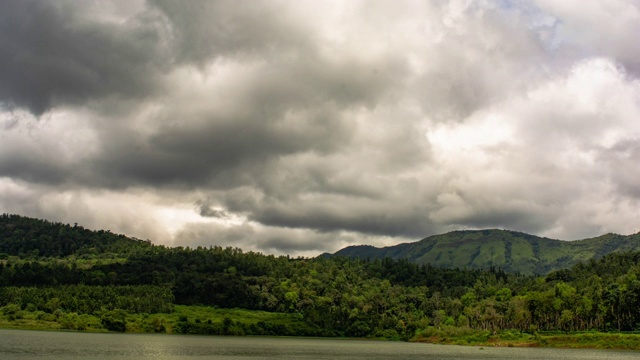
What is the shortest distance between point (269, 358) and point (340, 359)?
16481mm

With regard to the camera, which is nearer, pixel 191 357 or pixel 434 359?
pixel 191 357

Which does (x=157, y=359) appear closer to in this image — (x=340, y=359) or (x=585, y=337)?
(x=340, y=359)

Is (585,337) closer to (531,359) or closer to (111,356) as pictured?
(531,359)

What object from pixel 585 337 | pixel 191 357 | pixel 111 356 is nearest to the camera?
pixel 111 356

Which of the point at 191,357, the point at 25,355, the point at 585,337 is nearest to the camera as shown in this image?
the point at 25,355

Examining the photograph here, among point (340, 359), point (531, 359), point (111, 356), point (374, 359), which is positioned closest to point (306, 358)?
point (340, 359)

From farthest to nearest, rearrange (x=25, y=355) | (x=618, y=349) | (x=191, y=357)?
(x=618, y=349)
(x=191, y=357)
(x=25, y=355)

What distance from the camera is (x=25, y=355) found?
4026 inches

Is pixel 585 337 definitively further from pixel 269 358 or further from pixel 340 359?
pixel 269 358

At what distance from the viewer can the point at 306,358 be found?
129250 millimetres

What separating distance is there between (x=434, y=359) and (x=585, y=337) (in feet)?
271

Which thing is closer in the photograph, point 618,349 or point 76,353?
point 76,353

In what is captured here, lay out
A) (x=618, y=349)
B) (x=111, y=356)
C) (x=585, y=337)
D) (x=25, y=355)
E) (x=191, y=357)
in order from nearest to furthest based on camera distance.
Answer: (x=25, y=355), (x=111, y=356), (x=191, y=357), (x=618, y=349), (x=585, y=337)

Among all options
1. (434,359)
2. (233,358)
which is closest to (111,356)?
(233,358)
